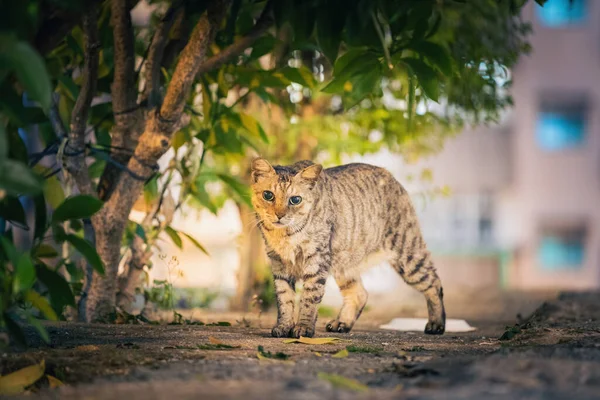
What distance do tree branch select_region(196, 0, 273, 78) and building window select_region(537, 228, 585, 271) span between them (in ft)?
49.2

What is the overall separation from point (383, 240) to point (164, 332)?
1.62 m

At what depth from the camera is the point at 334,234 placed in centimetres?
516

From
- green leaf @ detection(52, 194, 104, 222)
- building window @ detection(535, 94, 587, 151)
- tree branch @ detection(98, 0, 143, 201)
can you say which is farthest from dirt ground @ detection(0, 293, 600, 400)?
building window @ detection(535, 94, 587, 151)

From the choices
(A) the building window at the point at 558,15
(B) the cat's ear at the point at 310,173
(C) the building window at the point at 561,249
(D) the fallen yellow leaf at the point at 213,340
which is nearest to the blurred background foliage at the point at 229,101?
(B) the cat's ear at the point at 310,173

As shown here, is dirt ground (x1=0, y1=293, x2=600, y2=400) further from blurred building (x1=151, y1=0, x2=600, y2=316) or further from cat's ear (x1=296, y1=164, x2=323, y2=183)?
blurred building (x1=151, y1=0, x2=600, y2=316)

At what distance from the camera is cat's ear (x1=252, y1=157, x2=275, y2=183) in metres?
4.90

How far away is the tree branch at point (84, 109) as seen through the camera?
15.1 ft

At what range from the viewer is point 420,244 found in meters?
5.76

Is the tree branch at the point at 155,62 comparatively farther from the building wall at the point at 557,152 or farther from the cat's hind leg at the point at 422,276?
the building wall at the point at 557,152

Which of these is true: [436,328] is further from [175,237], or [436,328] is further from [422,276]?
[175,237]

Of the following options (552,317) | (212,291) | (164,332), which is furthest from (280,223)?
(212,291)

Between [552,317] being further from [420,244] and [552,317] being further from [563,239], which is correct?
[563,239]

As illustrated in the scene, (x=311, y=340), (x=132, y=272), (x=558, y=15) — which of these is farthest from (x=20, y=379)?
(x=558, y=15)

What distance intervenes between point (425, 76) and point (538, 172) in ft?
51.6
